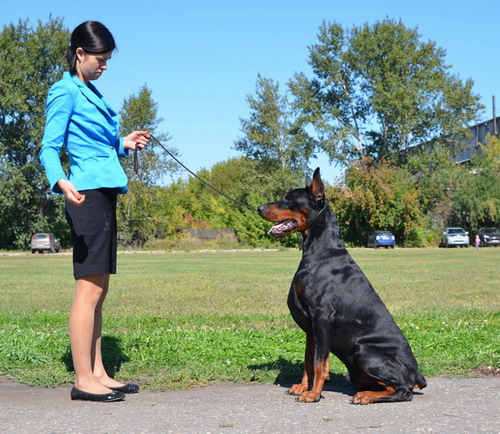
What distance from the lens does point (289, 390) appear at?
190 inches

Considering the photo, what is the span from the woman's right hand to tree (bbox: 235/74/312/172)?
6016 cm

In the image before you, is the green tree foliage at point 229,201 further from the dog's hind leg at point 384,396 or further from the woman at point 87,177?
the dog's hind leg at point 384,396

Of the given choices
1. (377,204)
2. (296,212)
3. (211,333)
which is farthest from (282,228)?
(377,204)

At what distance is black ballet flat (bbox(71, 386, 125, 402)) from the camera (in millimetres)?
4574

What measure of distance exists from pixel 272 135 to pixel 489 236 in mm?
22787

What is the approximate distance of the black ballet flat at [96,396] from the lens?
457cm

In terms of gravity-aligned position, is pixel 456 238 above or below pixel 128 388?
above

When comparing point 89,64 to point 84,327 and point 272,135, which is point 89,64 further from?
point 272,135

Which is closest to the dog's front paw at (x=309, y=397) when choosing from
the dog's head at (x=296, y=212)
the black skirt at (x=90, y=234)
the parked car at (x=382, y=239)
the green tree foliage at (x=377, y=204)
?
the dog's head at (x=296, y=212)

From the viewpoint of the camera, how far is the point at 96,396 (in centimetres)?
458

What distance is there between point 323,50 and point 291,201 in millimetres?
61171

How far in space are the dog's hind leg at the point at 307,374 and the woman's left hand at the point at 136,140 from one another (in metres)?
2.01

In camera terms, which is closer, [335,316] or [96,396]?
[96,396]

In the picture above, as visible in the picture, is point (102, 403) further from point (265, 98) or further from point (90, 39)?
point (265, 98)
